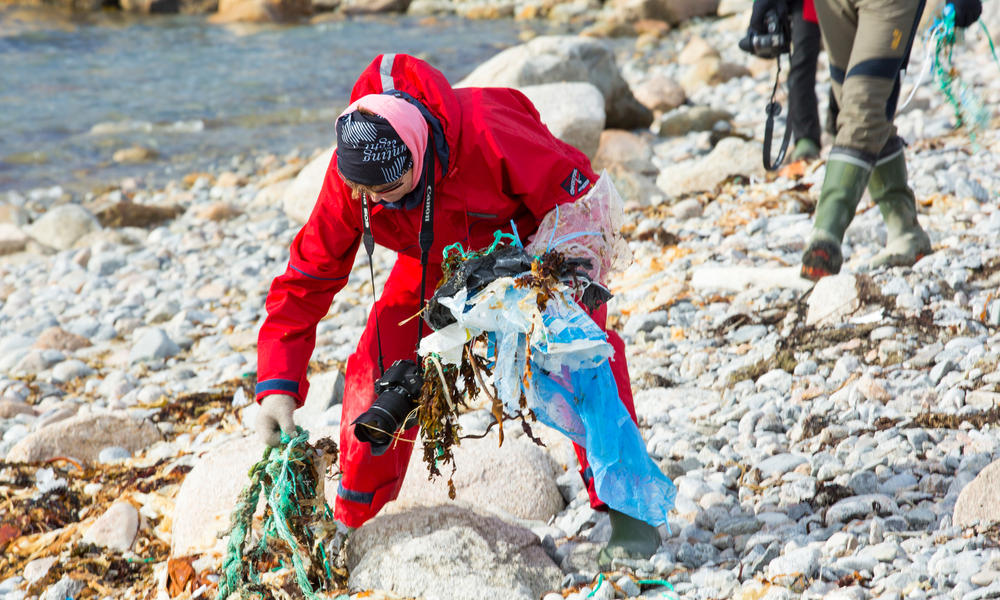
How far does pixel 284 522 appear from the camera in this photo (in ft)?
9.81

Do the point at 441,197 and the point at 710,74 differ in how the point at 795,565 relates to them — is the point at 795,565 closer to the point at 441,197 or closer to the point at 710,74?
the point at 441,197

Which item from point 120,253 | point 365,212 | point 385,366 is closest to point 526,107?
point 365,212

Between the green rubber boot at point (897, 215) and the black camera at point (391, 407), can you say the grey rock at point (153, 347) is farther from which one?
the green rubber boot at point (897, 215)

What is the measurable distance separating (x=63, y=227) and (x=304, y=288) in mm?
7232

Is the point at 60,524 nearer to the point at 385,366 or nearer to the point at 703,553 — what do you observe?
the point at 385,366

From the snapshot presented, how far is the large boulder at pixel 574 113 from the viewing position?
8031 millimetres

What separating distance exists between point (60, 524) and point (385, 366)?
185cm

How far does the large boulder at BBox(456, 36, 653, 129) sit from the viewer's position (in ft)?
30.5

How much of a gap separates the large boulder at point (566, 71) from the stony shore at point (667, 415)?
1133 millimetres

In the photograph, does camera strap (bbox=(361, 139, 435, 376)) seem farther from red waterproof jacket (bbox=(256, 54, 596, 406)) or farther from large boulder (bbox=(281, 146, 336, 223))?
large boulder (bbox=(281, 146, 336, 223))

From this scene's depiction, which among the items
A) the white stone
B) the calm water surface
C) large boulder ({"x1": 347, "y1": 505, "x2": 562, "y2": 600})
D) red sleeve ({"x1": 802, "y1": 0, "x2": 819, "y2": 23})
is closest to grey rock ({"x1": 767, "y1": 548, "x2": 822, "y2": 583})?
large boulder ({"x1": 347, "y1": 505, "x2": 562, "y2": 600})

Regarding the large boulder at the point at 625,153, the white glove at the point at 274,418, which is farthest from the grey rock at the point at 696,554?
the large boulder at the point at 625,153

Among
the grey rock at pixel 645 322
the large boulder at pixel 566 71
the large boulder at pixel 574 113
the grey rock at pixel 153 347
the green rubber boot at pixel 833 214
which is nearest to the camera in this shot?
the green rubber boot at pixel 833 214

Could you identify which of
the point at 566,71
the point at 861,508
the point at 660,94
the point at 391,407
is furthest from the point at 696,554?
the point at 660,94
